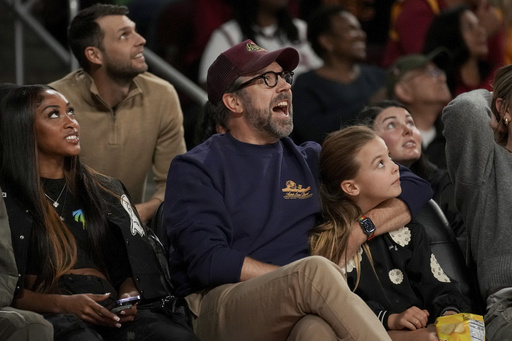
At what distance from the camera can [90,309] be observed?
3.18 metres

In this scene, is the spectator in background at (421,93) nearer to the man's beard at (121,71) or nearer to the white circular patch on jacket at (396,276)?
the man's beard at (121,71)

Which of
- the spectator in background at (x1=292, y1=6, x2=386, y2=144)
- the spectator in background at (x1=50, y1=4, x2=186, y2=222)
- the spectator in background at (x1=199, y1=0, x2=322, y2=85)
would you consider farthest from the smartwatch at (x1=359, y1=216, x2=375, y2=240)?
the spectator in background at (x1=199, y1=0, x2=322, y2=85)

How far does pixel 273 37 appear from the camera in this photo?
19.2ft

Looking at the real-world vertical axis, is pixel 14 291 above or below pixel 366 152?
below

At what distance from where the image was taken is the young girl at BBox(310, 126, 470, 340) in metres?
3.47

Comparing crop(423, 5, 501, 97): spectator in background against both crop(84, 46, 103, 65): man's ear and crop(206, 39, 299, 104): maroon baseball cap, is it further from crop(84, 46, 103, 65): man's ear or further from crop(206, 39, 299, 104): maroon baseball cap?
crop(206, 39, 299, 104): maroon baseball cap

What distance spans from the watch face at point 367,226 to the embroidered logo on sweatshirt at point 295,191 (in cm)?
21

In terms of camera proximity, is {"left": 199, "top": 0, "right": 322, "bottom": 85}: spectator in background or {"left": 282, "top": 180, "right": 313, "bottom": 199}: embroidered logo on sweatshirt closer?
{"left": 282, "top": 180, "right": 313, "bottom": 199}: embroidered logo on sweatshirt

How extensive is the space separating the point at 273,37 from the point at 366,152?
2.39 m

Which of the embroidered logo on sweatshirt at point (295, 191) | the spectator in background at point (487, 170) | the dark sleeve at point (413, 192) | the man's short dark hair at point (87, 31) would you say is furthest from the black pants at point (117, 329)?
the man's short dark hair at point (87, 31)

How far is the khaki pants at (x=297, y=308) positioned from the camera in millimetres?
→ 3000

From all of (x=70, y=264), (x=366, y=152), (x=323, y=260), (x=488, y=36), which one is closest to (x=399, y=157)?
(x=366, y=152)

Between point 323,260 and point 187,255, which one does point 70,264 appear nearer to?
point 187,255

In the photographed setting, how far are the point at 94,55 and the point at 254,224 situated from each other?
5.06ft
